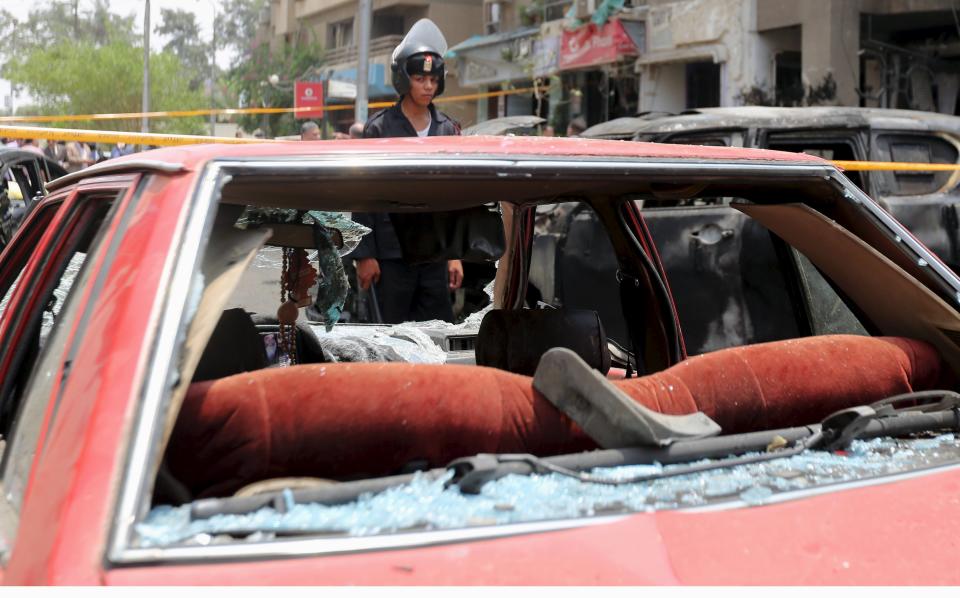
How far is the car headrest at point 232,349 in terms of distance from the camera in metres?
2.45

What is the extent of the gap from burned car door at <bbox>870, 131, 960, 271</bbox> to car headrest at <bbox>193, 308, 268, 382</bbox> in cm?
514

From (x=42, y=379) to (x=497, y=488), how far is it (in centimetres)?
85

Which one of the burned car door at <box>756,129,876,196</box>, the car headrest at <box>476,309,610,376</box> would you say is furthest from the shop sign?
the car headrest at <box>476,309,610,376</box>

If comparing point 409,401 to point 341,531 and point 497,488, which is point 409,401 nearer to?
point 497,488

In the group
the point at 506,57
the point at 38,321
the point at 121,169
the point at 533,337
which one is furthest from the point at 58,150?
the point at 121,169

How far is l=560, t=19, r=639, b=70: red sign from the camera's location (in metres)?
17.9

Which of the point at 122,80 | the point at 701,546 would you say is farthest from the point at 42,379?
the point at 122,80

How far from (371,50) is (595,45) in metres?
16.5

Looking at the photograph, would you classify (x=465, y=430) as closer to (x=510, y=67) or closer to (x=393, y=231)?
(x=393, y=231)

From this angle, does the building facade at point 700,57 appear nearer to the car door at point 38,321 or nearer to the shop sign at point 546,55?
the shop sign at point 546,55

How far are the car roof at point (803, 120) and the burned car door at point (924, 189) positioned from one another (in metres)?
0.07

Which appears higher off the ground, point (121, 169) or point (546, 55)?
point (546, 55)

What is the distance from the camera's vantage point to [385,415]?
1846mm

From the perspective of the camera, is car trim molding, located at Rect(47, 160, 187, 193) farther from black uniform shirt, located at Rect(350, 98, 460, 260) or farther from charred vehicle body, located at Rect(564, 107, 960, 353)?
charred vehicle body, located at Rect(564, 107, 960, 353)
